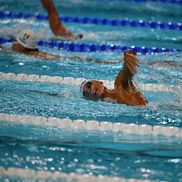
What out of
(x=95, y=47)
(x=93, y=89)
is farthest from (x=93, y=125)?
(x=95, y=47)

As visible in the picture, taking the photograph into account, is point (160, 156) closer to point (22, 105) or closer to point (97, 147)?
point (97, 147)

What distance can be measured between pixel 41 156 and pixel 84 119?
1.69ft

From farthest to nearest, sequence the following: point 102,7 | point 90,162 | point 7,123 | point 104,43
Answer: point 102,7 → point 104,43 → point 7,123 → point 90,162

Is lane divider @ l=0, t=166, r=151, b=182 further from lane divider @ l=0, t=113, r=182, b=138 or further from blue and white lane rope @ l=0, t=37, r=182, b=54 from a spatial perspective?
blue and white lane rope @ l=0, t=37, r=182, b=54

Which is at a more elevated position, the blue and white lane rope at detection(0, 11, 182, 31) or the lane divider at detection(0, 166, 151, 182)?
the blue and white lane rope at detection(0, 11, 182, 31)

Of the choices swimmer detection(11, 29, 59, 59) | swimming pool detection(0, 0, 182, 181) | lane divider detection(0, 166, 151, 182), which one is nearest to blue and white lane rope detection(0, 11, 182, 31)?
swimming pool detection(0, 0, 182, 181)

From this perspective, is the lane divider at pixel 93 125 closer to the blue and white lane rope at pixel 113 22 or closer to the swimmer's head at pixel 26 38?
the swimmer's head at pixel 26 38

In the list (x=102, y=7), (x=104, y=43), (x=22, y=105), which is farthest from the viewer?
(x=102, y=7)

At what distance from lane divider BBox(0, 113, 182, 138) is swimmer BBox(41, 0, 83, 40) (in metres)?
1.78

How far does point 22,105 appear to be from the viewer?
345 centimetres

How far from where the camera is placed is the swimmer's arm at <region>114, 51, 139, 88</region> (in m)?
3.08

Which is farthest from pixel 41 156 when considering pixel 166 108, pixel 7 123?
pixel 166 108

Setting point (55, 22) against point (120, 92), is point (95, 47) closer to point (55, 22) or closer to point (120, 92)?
point (55, 22)

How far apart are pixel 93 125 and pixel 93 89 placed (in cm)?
26
